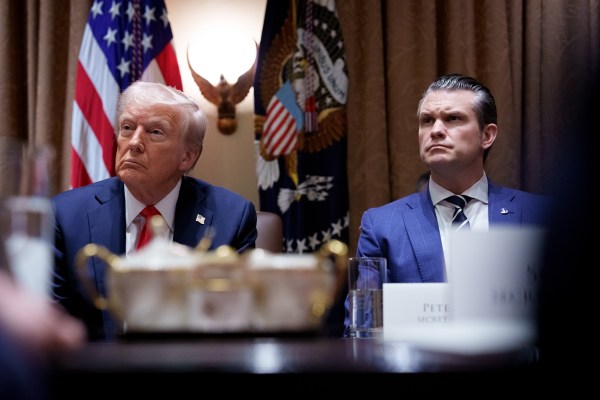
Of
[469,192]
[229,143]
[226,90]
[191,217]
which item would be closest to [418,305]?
[191,217]

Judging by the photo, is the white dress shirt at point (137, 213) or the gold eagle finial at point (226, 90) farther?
the gold eagle finial at point (226, 90)

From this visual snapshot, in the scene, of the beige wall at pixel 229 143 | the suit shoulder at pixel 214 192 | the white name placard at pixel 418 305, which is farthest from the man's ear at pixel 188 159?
the white name placard at pixel 418 305

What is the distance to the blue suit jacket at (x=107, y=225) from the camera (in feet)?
8.02

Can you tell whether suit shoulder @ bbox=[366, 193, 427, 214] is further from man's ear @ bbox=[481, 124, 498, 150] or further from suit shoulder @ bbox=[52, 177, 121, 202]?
suit shoulder @ bbox=[52, 177, 121, 202]

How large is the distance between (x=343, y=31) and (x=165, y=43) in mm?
937

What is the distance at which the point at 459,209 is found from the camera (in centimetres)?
280

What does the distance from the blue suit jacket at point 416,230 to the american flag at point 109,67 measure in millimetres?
1560

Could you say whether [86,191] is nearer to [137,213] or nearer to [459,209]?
[137,213]

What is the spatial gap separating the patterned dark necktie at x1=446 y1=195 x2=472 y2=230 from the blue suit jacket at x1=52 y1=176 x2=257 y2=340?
74cm

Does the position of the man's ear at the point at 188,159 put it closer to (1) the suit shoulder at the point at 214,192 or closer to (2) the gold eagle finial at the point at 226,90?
(1) the suit shoulder at the point at 214,192

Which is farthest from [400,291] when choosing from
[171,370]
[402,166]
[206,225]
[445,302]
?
[402,166]

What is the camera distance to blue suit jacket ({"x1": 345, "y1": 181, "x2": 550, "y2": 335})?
266 centimetres

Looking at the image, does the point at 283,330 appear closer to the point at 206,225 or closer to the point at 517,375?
the point at 517,375

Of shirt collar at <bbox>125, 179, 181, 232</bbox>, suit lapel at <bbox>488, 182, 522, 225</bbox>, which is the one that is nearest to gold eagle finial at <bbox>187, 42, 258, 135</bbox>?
shirt collar at <bbox>125, 179, 181, 232</bbox>
